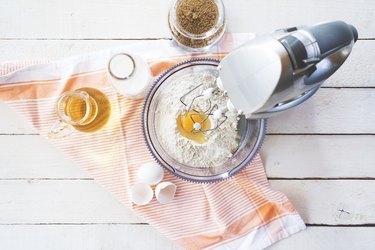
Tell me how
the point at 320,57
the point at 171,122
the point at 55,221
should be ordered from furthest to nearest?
the point at 55,221 < the point at 171,122 < the point at 320,57

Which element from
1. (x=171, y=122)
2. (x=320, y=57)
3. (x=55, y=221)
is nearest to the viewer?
(x=320, y=57)

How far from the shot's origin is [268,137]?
3.08 feet

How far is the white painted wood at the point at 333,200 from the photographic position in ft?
3.10

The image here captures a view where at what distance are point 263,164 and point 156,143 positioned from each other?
267mm

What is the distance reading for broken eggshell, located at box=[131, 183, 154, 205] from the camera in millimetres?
882

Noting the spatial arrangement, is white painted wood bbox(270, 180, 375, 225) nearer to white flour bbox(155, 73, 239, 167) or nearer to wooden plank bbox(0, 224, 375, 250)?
wooden plank bbox(0, 224, 375, 250)

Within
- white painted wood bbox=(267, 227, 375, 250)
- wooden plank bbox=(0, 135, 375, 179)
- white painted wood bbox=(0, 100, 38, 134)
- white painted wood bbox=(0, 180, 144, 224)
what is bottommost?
white painted wood bbox=(267, 227, 375, 250)

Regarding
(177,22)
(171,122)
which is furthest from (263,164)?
(177,22)

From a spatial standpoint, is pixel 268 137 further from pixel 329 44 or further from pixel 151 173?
pixel 329 44

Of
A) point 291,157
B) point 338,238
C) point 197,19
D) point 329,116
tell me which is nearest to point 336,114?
point 329,116

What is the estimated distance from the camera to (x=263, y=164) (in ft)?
3.07

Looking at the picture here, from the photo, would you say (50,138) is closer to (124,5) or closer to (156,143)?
(156,143)

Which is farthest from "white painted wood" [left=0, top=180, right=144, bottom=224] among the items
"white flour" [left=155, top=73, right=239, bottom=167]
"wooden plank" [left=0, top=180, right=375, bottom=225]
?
"white flour" [left=155, top=73, right=239, bottom=167]

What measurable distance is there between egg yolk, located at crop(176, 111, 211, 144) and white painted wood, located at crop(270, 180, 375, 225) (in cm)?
25
